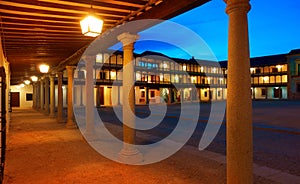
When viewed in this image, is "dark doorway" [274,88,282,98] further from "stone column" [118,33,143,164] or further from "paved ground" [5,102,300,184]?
"stone column" [118,33,143,164]

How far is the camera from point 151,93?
42531 mm

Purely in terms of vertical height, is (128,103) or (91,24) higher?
(91,24)

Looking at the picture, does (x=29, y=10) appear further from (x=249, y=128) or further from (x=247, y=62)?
(x=249, y=128)

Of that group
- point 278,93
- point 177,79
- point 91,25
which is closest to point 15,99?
point 177,79

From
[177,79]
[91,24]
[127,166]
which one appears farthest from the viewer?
[177,79]

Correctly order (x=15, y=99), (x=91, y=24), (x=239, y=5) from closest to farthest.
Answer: (x=239, y=5)
(x=91, y=24)
(x=15, y=99)

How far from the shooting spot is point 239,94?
294 cm

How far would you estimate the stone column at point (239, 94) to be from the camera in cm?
292

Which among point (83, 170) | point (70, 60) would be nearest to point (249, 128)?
point (83, 170)

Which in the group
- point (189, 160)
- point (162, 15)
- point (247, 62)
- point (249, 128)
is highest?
point (162, 15)

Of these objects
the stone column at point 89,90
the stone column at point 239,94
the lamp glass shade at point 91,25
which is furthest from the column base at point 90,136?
the stone column at point 239,94

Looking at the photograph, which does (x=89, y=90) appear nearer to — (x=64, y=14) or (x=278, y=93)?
(x=64, y=14)

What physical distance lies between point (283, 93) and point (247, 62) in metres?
55.4

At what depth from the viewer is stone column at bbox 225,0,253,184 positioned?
2.92 meters
